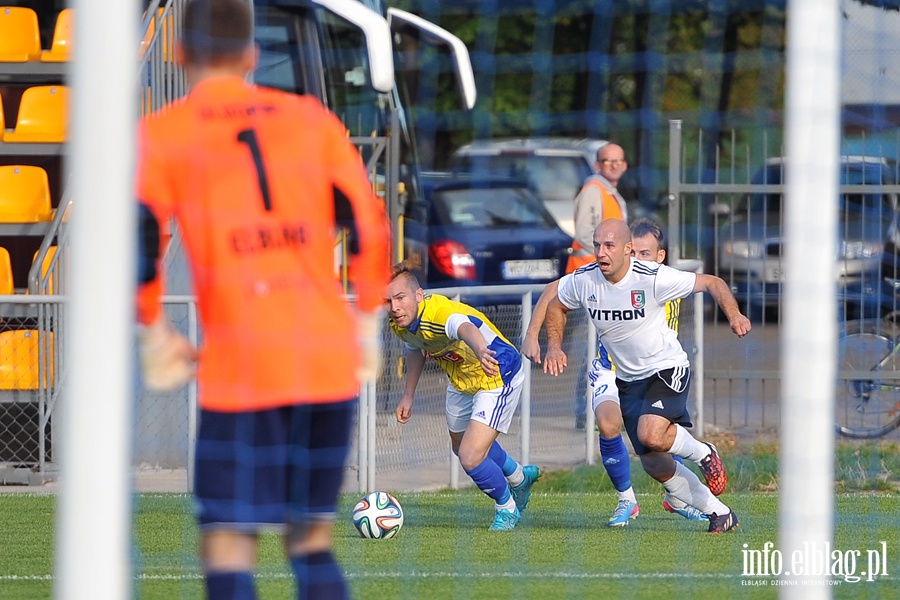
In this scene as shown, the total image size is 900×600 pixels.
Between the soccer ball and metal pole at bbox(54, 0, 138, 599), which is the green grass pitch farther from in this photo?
metal pole at bbox(54, 0, 138, 599)

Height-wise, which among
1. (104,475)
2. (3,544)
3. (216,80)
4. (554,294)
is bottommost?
(3,544)

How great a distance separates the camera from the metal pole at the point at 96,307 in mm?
2982

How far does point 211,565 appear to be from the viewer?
353 cm

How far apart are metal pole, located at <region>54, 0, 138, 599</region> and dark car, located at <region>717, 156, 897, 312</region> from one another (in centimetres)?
722

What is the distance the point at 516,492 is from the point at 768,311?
144 inches

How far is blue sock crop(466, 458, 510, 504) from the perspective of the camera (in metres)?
6.82

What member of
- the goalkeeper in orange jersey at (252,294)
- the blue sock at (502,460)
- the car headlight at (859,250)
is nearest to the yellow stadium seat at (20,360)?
the blue sock at (502,460)

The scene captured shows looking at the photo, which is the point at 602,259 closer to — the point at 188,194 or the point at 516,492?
the point at 516,492

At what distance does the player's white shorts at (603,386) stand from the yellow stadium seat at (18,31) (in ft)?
19.4

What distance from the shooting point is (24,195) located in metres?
10.1

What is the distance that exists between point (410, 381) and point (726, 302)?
164 centimetres

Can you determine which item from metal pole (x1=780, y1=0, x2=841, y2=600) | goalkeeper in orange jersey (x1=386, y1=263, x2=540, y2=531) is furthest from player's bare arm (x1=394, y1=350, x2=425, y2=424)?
metal pole (x1=780, y1=0, x2=841, y2=600)

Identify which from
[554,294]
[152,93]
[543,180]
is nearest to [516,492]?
[554,294]

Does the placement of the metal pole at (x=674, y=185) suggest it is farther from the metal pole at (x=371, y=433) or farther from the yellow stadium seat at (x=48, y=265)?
the yellow stadium seat at (x=48, y=265)
